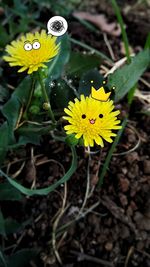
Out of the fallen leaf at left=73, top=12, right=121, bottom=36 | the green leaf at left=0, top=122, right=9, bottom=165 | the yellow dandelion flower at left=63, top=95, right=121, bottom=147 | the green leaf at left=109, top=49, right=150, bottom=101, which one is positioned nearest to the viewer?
the yellow dandelion flower at left=63, top=95, right=121, bottom=147

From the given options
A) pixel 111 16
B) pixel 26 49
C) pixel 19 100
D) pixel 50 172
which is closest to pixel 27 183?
pixel 50 172

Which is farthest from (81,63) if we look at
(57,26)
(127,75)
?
(57,26)

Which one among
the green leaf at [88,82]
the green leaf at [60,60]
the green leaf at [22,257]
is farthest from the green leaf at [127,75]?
the green leaf at [22,257]

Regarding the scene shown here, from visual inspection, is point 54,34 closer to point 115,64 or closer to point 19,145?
point 19,145

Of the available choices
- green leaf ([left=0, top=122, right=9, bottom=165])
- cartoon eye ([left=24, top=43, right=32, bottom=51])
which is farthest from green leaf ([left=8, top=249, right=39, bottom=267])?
cartoon eye ([left=24, top=43, right=32, bottom=51])

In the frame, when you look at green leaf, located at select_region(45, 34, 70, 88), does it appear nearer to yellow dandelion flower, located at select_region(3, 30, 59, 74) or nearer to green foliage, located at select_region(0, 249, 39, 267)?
yellow dandelion flower, located at select_region(3, 30, 59, 74)

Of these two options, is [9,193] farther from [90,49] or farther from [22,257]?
[90,49]
